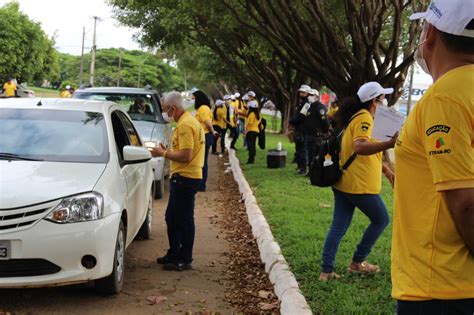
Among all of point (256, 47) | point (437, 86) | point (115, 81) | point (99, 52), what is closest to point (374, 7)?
point (256, 47)

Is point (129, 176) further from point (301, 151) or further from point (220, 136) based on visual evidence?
point (220, 136)

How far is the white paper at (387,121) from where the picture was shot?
4422 millimetres

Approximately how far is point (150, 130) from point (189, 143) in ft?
13.8

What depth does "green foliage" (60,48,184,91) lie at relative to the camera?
87.6 meters

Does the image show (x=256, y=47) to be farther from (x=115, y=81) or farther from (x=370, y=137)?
(x=115, y=81)

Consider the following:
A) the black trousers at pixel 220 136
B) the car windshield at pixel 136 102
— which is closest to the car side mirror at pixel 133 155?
the car windshield at pixel 136 102

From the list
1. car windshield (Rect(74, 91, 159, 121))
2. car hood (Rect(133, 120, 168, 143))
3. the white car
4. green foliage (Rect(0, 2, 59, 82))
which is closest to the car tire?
the white car

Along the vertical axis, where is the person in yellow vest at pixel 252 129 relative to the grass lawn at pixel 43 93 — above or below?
below

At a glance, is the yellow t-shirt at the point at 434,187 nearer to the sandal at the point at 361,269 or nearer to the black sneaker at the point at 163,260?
the sandal at the point at 361,269

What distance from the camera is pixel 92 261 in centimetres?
451

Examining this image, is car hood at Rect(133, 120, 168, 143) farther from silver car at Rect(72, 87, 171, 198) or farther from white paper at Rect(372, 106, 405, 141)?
white paper at Rect(372, 106, 405, 141)

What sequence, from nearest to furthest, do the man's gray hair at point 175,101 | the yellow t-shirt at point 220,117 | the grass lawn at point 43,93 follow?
the man's gray hair at point 175,101, the yellow t-shirt at point 220,117, the grass lawn at point 43,93

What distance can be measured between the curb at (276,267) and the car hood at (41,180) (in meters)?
1.82

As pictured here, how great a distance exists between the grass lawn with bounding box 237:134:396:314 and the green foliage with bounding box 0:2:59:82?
36.2 meters
